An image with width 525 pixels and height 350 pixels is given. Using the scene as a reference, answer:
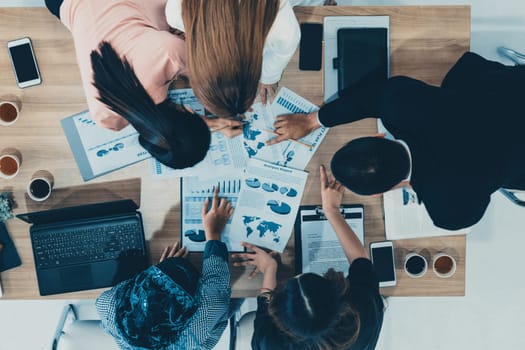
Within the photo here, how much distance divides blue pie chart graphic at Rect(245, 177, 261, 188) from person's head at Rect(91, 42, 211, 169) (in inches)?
10.3

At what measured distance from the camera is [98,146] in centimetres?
145

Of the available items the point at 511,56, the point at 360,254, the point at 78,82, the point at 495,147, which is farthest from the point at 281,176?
the point at 511,56

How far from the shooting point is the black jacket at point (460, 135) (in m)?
1.09

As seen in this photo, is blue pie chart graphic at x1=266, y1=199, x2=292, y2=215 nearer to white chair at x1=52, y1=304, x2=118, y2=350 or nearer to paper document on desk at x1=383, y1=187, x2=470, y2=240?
paper document on desk at x1=383, y1=187, x2=470, y2=240

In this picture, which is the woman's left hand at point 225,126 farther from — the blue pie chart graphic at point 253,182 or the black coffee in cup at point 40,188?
the black coffee in cup at point 40,188

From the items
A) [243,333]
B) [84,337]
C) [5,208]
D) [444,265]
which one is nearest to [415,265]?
[444,265]

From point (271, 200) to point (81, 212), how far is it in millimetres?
652

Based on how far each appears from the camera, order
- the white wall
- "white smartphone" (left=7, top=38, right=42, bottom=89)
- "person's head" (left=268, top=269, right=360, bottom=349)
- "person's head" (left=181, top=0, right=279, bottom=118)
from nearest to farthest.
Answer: "person's head" (left=181, top=0, right=279, bottom=118) → "person's head" (left=268, top=269, right=360, bottom=349) → "white smartphone" (left=7, top=38, right=42, bottom=89) → the white wall

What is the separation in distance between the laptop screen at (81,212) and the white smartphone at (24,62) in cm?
44

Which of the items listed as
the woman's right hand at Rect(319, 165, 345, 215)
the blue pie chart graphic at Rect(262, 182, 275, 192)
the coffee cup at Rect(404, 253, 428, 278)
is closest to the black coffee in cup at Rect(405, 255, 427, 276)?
the coffee cup at Rect(404, 253, 428, 278)

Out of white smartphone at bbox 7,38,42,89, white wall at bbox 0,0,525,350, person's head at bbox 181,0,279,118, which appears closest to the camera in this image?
person's head at bbox 181,0,279,118

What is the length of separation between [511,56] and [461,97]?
96 cm

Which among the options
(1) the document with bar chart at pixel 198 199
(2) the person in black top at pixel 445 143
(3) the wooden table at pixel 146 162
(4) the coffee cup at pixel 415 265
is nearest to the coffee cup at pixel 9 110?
(3) the wooden table at pixel 146 162

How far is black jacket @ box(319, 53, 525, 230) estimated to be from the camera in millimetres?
1089
